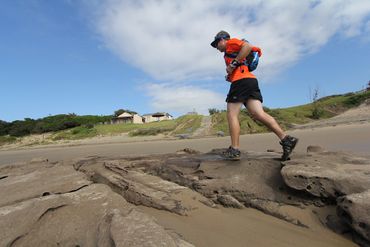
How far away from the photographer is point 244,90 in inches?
157

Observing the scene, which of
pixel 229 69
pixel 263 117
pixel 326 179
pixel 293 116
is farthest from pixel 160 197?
pixel 293 116

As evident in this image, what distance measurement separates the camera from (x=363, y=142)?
7637mm

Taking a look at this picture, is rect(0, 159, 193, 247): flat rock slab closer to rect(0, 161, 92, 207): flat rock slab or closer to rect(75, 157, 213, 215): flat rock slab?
rect(0, 161, 92, 207): flat rock slab

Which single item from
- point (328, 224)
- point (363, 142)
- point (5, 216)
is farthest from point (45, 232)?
point (363, 142)

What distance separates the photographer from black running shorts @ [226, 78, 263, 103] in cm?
400

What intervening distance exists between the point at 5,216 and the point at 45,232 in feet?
1.30

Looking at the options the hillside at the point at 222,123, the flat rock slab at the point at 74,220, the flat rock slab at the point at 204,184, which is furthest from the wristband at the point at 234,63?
the hillside at the point at 222,123

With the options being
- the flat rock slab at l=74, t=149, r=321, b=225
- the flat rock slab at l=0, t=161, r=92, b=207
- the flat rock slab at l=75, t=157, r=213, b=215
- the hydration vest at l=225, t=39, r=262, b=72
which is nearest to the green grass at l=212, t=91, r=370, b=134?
the hydration vest at l=225, t=39, r=262, b=72

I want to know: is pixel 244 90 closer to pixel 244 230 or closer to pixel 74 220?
pixel 244 230

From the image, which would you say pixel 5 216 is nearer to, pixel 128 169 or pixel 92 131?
pixel 128 169

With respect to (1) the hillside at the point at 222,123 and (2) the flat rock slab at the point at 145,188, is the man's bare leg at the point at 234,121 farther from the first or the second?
(1) the hillside at the point at 222,123

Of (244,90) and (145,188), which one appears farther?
(244,90)

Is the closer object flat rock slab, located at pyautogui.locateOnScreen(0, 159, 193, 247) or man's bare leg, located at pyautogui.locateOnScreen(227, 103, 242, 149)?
flat rock slab, located at pyautogui.locateOnScreen(0, 159, 193, 247)

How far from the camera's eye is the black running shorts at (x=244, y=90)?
13.1ft
